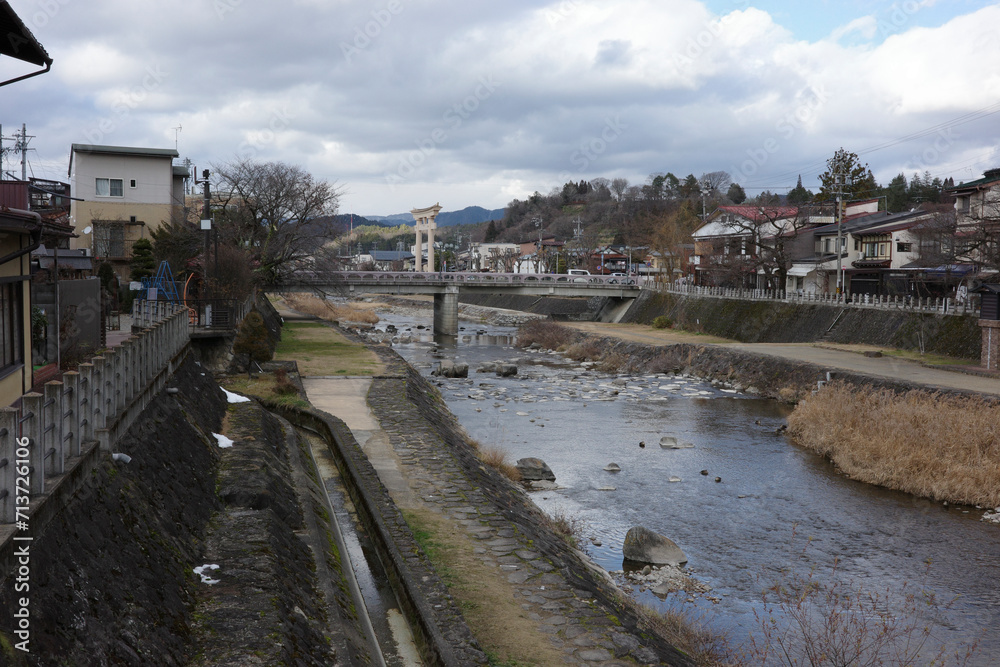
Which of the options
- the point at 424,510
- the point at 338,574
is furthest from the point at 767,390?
the point at 338,574

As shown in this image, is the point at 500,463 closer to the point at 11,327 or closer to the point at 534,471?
the point at 534,471

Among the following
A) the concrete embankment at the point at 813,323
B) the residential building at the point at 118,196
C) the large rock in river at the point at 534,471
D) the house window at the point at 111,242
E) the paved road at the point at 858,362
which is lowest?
the large rock in river at the point at 534,471

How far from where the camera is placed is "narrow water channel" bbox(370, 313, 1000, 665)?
1207 centimetres

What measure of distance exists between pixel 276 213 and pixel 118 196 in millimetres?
8856

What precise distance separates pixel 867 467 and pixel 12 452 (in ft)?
61.1

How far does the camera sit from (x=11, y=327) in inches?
410

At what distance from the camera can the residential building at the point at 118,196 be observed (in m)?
40.1

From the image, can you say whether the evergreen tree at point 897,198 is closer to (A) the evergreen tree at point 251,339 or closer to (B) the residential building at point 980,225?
(B) the residential building at point 980,225

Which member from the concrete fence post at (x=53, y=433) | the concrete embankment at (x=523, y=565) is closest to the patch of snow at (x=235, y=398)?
the concrete embankment at (x=523, y=565)

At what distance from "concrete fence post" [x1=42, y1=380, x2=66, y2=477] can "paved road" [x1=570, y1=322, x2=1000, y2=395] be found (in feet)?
77.6

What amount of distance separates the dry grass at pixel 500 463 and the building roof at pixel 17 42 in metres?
11.7

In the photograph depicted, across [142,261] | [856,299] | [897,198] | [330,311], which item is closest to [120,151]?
[142,261]

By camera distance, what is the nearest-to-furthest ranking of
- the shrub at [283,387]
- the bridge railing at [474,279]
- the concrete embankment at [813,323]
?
the shrub at [283,387] < the concrete embankment at [813,323] < the bridge railing at [474,279]

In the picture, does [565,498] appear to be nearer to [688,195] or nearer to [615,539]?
[615,539]
